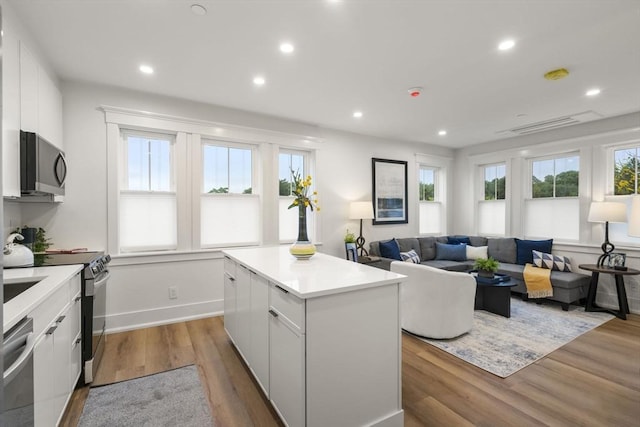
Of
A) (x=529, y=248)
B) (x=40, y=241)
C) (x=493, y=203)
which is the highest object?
(x=493, y=203)

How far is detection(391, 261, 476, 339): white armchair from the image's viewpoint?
301cm

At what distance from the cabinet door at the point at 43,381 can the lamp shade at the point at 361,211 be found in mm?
3834

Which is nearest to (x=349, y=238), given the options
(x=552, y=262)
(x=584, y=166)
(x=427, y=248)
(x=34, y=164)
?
(x=427, y=248)

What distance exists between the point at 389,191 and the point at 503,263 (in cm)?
220

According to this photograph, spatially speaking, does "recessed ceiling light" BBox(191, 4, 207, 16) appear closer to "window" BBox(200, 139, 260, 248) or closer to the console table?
"window" BBox(200, 139, 260, 248)

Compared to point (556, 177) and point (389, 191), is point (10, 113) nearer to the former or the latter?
point (389, 191)

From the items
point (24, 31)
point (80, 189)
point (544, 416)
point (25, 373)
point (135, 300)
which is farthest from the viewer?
point (135, 300)

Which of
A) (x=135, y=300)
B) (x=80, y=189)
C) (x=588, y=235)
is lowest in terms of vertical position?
(x=135, y=300)

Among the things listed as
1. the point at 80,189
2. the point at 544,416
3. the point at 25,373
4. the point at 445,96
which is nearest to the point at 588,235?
the point at 445,96

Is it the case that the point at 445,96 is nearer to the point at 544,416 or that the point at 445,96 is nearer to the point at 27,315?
the point at 544,416

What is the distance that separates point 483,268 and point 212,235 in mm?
3453

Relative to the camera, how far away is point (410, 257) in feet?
16.8

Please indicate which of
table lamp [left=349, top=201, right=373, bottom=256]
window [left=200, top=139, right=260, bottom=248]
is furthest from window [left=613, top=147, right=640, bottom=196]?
window [left=200, top=139, right=260, bottom=248]

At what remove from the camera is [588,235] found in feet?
15.0
